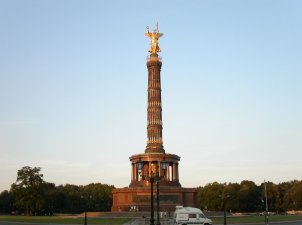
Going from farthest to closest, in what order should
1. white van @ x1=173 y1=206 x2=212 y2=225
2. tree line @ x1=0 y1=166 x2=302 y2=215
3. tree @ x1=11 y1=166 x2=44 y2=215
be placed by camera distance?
tree line @ x1=0 y1=166 x2=302 y2=215 < tree @ x1=11 y1=166 x2=44 y2=215 < white van @ x1=173 y1=206 x2=212 y2=225

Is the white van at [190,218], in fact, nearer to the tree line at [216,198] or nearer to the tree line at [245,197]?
the tree line at [216,198]

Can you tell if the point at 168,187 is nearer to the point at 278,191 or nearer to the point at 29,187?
the point at 29,187

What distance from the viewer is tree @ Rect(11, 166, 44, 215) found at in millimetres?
84188

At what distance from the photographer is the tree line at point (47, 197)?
8456 cm

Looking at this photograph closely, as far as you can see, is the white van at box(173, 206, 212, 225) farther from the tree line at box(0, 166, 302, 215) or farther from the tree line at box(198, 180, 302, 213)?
the tree line at box(198, 180, 302, 213)

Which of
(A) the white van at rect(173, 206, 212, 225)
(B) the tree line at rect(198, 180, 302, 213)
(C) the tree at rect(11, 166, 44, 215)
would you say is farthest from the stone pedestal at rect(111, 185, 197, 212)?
(A) the white van at rect(173, 206, 212, 225)

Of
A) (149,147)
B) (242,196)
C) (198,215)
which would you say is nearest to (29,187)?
(149,147)

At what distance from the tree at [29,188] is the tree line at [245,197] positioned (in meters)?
43.7

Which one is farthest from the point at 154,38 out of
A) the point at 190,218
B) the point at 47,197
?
the point at 190,218

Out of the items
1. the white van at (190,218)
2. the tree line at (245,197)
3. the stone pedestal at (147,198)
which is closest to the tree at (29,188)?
the stone pedestal at (147,198)

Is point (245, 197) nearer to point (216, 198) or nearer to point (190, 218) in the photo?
point (216, 198)

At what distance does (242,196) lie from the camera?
10456 cm

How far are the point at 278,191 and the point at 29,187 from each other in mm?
62144

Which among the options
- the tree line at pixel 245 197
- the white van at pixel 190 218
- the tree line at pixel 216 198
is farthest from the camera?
the tree line at pixel 245 197
